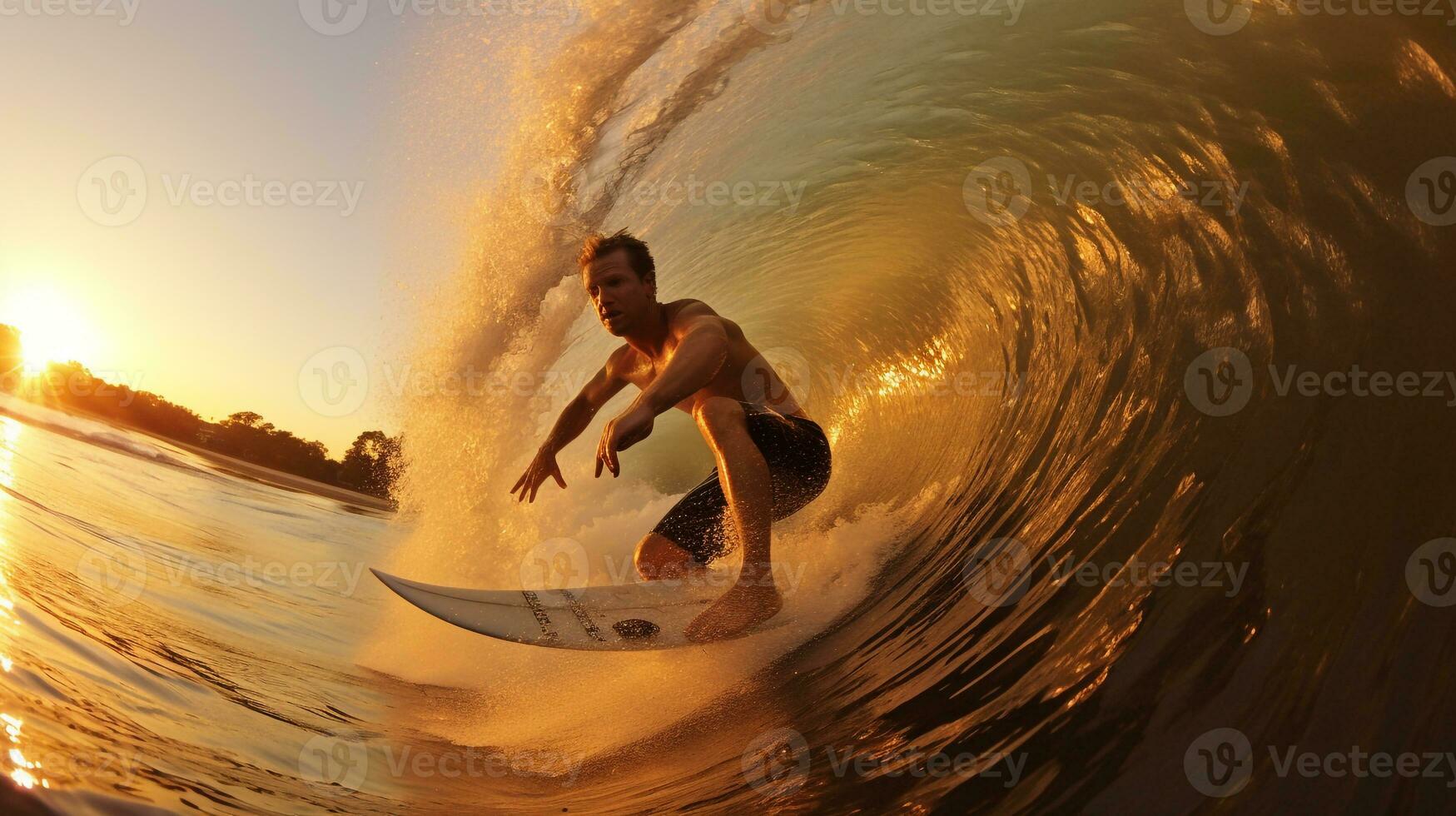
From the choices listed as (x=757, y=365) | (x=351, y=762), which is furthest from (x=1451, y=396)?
(x=351, y=762)

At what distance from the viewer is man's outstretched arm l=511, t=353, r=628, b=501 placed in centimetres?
316

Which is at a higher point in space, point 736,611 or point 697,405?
point 697,405

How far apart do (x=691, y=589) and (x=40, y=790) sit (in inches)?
90.3

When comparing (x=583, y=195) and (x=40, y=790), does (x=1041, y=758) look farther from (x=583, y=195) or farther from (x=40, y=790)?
(x=583, y=195)

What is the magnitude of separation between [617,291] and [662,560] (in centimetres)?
119

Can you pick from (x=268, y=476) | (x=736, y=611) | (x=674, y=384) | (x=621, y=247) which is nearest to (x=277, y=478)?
(x=268, y=476)

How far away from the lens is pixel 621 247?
3113 mm

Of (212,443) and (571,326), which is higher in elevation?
(212,443)

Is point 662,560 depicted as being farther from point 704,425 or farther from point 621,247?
point 621,247

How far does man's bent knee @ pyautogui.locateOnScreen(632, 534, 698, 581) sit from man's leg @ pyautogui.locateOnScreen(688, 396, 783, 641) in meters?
0.55

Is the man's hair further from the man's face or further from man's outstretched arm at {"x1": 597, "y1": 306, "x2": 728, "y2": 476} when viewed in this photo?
man's outstretched arm at {"x1": 597, "y1": 306, "x2": 728, "y2": 476}

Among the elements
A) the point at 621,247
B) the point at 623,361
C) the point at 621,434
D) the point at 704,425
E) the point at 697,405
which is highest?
the point at 621,247

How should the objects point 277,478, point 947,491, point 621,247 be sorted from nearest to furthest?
point 621,247
point 947,491
point 277,478

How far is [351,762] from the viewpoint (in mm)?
2555
